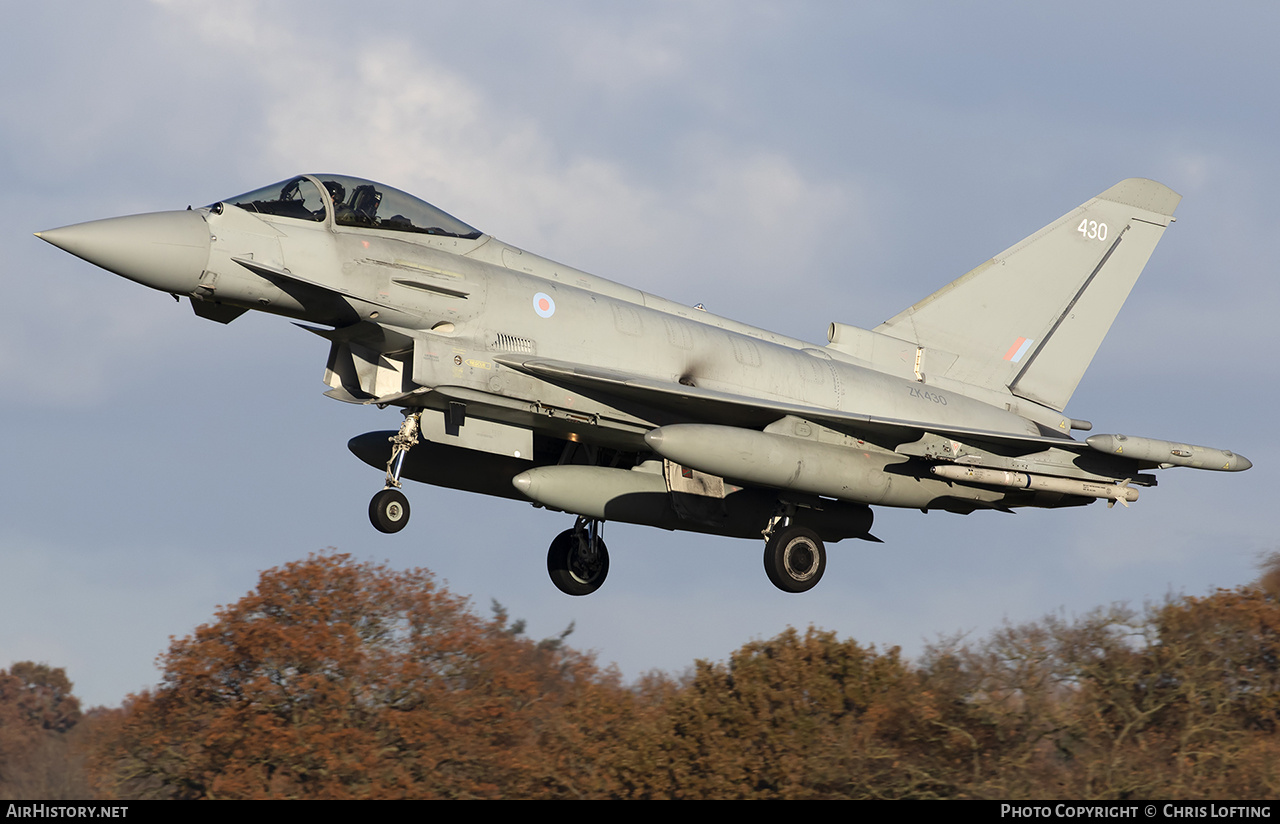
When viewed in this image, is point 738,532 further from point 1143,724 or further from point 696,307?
point 1143,724

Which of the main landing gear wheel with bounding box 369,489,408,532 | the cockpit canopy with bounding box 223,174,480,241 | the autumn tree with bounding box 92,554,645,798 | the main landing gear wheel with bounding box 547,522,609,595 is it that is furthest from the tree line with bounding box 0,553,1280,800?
the cockpit canopy with bounding box 223,174,480,241

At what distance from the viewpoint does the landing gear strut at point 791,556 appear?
17.2 meters

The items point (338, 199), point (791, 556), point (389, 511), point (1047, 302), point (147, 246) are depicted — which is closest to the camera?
point (147, 246)

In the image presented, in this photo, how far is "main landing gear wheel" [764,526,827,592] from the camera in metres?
17.2

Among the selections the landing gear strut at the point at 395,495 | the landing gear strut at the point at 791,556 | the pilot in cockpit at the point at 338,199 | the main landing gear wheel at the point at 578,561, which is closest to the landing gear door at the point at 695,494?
the landing gear strut at the point at 791,556

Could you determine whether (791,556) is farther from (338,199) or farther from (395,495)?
(338,199)

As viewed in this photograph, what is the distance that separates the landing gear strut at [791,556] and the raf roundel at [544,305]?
14.0 ft

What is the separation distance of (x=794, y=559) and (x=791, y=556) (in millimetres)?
59

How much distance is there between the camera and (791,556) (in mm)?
17281

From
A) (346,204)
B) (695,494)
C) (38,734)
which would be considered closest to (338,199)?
(346,204)

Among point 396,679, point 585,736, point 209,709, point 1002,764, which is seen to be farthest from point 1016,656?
point 209,709

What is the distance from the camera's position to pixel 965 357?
19.3 metres

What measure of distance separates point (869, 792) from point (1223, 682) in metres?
5.64

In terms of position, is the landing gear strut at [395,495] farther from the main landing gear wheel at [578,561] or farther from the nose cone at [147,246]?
the main landing gear wheel at [578,561]
